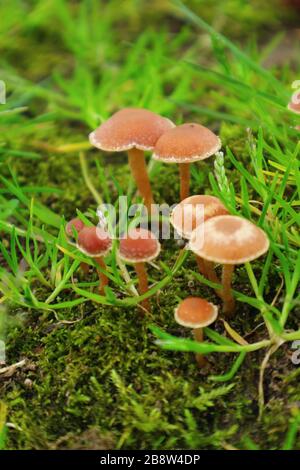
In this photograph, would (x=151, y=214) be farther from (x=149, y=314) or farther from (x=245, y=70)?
(x=245, y=70)

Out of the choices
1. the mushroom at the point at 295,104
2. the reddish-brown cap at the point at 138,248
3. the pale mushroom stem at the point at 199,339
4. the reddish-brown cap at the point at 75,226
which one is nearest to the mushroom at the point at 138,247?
the reddish-brown cap at the point at 138,248

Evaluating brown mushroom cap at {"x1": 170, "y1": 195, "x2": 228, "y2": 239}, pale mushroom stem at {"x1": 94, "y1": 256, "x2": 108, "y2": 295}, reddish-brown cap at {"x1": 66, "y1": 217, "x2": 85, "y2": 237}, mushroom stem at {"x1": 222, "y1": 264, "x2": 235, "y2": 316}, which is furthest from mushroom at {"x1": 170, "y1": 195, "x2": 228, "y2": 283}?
reddish-brown cap at {"x1": 66, "y1": 217, "x2": 85, "y2": 237}

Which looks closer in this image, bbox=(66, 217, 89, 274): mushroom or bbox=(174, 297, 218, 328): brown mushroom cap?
bbox=(174, 297, 218, 328): brown mushroom cap

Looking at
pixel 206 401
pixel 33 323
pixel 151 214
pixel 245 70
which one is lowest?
pixel 206 401

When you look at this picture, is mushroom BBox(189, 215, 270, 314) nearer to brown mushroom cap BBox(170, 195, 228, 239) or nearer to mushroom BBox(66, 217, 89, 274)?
brown mushroom cap BBox(170, 195, 228, 239)

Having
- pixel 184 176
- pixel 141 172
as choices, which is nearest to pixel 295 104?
pixel 184 176

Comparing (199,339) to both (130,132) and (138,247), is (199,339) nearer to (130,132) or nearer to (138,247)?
(138,247)
